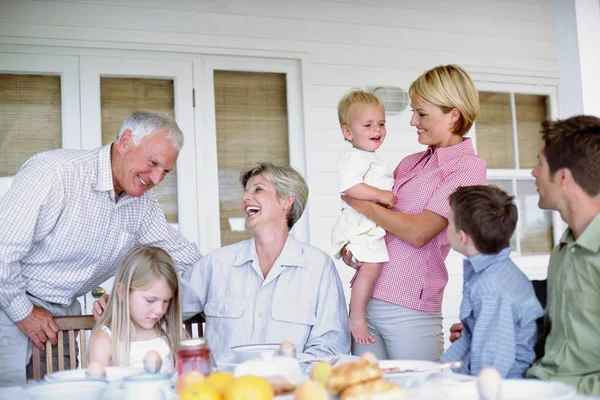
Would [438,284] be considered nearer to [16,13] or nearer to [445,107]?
[445,107]

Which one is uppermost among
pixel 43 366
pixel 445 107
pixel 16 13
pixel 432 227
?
pixel 16 13

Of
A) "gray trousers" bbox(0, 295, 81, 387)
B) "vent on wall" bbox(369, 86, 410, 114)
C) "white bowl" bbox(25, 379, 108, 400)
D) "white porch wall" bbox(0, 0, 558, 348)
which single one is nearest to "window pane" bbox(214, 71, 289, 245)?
"white porch wall" bbox(0, 0, 558, 348)

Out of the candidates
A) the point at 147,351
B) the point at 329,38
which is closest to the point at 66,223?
the point at 147,351

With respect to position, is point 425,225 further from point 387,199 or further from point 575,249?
point 575,249

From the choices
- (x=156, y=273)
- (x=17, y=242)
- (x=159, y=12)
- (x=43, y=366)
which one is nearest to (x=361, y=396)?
(x=156, y=273)

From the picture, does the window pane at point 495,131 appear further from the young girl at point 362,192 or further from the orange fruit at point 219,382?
the orange fruit at point 219,382

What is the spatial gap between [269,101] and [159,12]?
3.01 ft

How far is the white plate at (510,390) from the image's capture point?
1.41 metres

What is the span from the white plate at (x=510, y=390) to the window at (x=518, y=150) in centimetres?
411

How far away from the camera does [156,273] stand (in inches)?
100

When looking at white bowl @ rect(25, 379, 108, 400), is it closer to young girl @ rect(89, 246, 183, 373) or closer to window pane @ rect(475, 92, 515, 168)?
young girl @ rect(89, 246, 183, 373)

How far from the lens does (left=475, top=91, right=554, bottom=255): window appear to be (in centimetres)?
552

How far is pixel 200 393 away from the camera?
127 cm

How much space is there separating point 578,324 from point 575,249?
21 cm
